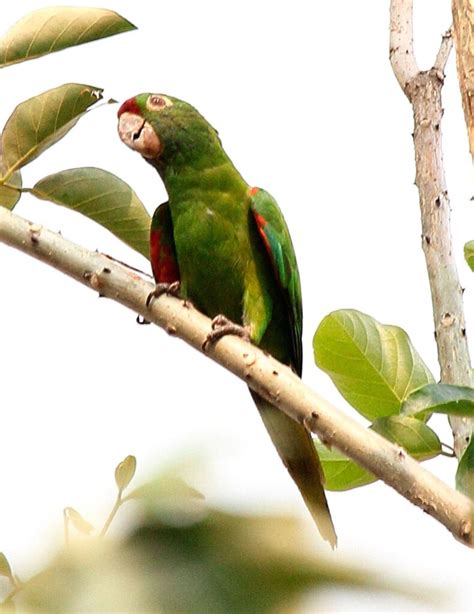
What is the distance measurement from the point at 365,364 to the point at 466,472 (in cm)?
38

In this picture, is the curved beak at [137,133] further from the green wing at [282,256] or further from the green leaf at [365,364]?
the green leaf at [365,364]

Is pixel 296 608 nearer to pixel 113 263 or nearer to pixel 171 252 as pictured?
pixel 113 263

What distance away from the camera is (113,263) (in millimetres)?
1417

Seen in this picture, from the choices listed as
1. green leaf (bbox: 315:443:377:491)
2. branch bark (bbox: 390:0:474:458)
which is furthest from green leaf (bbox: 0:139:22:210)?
branch bark (bbox: 390:0:474:458)

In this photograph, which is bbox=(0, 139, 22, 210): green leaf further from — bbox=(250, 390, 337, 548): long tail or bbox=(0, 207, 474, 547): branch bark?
bbox=(250, 390, 337, 548): long tail

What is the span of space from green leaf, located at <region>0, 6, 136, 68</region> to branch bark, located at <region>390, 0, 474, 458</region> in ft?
2.16

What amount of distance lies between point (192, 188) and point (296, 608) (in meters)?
2.02

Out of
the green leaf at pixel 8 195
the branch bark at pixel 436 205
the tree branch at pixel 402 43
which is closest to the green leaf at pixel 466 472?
the branch bark at pixel 436 205

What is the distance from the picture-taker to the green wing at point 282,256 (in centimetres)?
224

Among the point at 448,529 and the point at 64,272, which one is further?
the point at 64,272

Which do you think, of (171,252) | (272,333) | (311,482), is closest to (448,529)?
(311,482)

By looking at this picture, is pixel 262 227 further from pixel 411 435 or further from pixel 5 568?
pixel 5 568

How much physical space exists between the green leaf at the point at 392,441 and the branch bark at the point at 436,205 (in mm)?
86

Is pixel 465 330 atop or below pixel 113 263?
below
